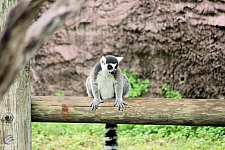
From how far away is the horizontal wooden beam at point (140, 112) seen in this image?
12.3 ft

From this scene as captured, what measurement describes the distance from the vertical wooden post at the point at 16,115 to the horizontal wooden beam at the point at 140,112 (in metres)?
0.32

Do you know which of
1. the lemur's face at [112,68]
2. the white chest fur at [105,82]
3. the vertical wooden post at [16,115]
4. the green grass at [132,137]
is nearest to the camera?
the vertical wooden post at [16,115]

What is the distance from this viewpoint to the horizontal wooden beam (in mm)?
3734

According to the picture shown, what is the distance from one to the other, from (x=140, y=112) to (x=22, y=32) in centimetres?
213

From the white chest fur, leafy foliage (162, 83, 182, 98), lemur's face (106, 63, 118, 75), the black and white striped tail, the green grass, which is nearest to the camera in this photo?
the black and white striped tail

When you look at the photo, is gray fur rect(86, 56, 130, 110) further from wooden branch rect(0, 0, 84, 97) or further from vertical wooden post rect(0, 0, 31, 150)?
wooden branch rect(0, 0, 84, 97)

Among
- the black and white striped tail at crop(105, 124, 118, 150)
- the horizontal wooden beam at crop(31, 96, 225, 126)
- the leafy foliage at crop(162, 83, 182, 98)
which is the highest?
the leafy foliage at crop(162, 83, 182, 98)

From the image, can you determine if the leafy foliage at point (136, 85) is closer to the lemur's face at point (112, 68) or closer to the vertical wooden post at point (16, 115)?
the lemur's face at point (112, 68)

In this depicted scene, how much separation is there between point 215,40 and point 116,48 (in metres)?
1.51

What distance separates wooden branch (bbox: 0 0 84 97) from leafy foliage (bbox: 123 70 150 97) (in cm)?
479

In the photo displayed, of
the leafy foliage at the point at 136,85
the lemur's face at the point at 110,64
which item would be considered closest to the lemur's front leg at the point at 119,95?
the lemur's face at the point at 110,64

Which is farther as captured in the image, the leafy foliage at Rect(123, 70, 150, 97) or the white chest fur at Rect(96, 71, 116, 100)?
the leafy foliage at Rect(123, 70, 150, 97)

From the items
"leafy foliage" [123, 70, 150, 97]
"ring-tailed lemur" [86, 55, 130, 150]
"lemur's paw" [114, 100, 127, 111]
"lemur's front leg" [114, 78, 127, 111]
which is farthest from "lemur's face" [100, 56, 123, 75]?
"leafy foliage" [123, 70, 150, 97]

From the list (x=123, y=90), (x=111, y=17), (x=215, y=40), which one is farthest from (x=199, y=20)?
(x=123, y=90)
